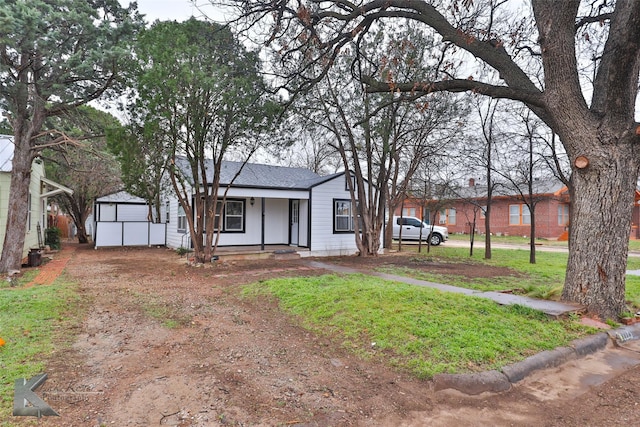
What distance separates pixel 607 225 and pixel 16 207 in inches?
500

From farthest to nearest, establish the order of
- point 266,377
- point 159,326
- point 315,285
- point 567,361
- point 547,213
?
point 547,213 < point 315,285 < point 159,326 < point 567,361 < point 266,377

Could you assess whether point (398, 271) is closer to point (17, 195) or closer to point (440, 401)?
point (440, 401)

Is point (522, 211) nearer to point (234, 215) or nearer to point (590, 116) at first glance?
point (234, 215)

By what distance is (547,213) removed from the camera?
2466 cm

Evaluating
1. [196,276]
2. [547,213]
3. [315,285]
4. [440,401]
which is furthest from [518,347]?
[547,213]

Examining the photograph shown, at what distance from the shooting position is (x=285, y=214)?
16391 millimetres

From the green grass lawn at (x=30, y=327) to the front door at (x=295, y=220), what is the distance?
9.04 meters

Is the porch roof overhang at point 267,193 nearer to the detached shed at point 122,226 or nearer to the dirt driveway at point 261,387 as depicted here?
the detached shed at point 122,226

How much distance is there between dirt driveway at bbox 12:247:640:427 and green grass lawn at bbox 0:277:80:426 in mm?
207

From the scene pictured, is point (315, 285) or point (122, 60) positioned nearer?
point (315, 285)

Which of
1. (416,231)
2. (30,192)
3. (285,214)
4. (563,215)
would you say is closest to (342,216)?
(285,214)

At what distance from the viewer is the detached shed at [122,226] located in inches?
698

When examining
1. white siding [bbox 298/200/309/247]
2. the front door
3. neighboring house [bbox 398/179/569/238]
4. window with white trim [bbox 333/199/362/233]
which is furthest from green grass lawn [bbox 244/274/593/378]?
neighboring house [bbox 398/179/569/238]

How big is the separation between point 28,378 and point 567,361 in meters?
5.34
